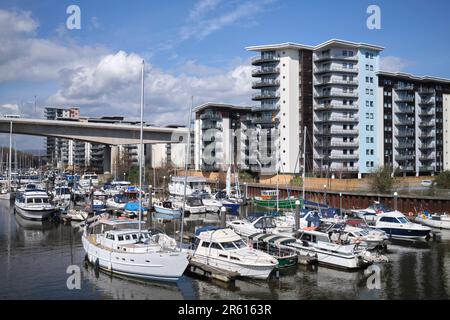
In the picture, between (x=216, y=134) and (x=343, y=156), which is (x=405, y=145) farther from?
(x=216, y=134)

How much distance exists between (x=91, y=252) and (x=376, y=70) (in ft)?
235

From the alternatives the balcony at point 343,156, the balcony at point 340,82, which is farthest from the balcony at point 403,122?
the balcony at point 340,82

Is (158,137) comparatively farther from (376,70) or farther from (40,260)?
(40,260)

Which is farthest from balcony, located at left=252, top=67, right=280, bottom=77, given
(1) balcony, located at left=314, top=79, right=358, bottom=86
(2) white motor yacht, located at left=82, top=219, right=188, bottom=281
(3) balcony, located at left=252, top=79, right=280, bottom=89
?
(2) white motor yacht, located at left=82, top=219, right=188, bottom=281

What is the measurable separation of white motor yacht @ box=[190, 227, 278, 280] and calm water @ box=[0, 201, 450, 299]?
70 centimetres

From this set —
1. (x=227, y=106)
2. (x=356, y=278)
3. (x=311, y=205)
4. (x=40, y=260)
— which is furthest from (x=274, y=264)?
(x=227, y=106)

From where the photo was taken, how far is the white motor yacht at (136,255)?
22.9 metres

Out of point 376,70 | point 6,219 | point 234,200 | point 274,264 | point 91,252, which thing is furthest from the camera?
point 376,70

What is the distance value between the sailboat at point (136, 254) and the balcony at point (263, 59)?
196 ft

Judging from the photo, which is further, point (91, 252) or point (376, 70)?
point (376, 70)

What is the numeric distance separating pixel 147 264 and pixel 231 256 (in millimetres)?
4535

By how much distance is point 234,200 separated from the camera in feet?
191

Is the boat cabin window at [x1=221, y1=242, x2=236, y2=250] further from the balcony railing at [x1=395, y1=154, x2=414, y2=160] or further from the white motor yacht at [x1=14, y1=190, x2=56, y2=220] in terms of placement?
the balcony railing at [x1=395, y1=154, x2=414, y2=160]

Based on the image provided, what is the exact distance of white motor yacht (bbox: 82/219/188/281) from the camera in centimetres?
2291
